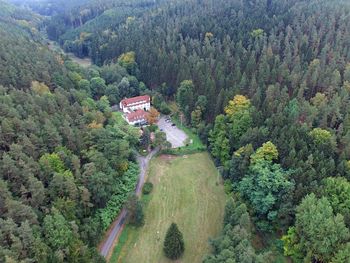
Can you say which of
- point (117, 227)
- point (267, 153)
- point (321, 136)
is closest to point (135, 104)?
point (117, 227)

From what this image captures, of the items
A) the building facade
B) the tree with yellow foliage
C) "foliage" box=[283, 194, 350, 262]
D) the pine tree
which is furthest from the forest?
the pine tree

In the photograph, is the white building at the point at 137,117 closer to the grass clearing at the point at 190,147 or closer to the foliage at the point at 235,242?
the grass clearing at the point at 190,147

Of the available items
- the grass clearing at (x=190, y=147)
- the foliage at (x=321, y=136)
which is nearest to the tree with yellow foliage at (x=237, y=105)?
the grass clearing at (x=190, y=147)

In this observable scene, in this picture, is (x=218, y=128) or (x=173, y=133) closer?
(x=218, y=128)

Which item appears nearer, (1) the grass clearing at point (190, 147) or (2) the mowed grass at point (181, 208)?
(2) the mowed grass at point (181, 208)

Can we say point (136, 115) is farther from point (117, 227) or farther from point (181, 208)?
point (117, 227)
